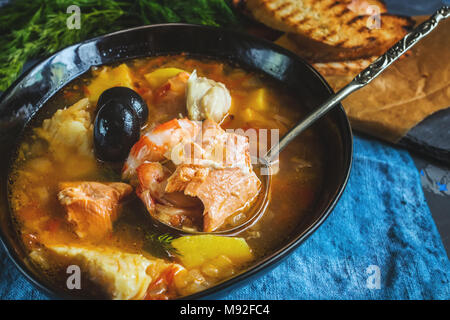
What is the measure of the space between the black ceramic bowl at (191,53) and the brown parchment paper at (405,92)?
0.46 m

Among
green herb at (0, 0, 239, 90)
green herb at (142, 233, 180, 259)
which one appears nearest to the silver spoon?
green herb at (142, 233, 180, 259)

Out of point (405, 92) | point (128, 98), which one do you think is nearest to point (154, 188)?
point (128, 98)

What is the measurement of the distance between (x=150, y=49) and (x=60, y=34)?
2.49 feet

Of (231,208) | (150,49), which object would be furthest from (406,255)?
(150,49)

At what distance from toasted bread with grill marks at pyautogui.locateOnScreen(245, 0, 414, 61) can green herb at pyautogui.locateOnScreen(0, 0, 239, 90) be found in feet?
1.12

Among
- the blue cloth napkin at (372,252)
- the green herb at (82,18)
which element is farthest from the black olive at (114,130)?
the green herb at (82,18)

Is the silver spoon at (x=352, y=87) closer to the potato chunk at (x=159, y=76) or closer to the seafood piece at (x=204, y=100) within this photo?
the seafood piece at (x=204, y=100)

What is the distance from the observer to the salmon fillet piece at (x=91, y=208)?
1.78m

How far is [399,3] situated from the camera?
330 cm

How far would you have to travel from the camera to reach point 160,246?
1751 mm

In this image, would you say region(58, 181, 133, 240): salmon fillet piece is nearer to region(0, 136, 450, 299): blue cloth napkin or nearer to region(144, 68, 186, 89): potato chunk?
region(0, 136, 450, 299): blue cloth napkin

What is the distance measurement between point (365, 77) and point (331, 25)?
81 centimetres

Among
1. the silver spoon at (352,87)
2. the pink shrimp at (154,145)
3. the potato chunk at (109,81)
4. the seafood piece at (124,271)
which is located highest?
the potato chunk at (109,81)

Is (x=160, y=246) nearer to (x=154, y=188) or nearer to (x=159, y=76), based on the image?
(x=154, y=188)
